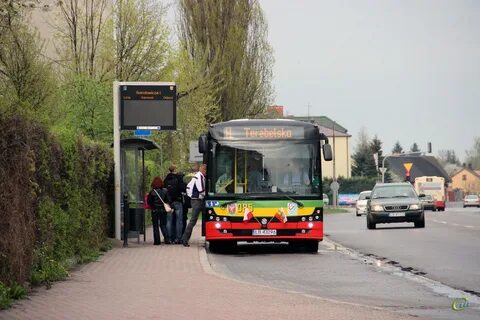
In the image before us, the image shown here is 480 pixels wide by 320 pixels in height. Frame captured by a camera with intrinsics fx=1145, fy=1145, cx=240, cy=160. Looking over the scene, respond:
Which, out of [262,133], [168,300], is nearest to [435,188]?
[262,133]

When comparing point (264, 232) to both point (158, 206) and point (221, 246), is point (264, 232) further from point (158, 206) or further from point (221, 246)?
point (158, 206)

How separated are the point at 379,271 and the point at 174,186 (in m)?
9.59

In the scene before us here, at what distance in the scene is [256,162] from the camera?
80.5 ft

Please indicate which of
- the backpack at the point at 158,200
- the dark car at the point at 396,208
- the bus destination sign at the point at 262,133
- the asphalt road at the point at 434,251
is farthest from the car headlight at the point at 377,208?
the bus destination sign at the point at 262,133

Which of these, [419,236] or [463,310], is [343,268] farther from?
[419,236]

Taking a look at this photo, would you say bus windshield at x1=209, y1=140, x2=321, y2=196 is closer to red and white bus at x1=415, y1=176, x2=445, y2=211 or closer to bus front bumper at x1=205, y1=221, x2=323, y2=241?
bus front bumper at x1=205, y1=221, x2=323, y2=241

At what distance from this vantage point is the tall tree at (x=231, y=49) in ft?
211

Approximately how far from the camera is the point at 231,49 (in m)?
64.6

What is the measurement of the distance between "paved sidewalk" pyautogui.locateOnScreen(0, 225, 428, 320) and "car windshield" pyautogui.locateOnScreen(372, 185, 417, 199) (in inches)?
868

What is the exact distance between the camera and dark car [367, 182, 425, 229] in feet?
127

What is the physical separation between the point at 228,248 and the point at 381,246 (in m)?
4.03

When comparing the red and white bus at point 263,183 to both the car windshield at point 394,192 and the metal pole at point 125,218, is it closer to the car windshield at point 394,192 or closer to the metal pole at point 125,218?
the metal pole at point 125,218

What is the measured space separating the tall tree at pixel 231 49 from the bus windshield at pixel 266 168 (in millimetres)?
38044

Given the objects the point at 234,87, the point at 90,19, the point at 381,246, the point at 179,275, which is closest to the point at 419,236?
the point at 381,246
